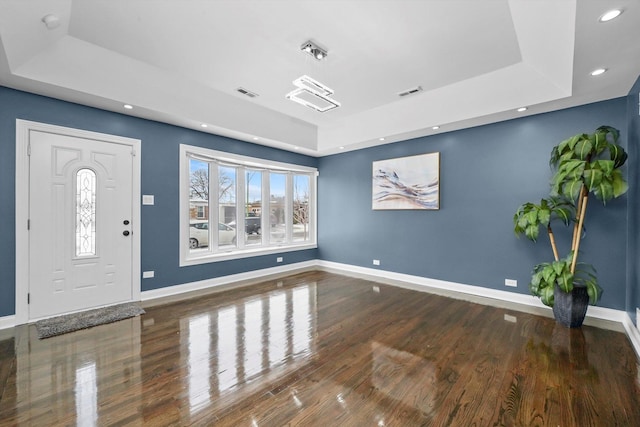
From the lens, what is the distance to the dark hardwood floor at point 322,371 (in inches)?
70.9

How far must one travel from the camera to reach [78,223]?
11.7 ft

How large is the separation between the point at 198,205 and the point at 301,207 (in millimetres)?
2478

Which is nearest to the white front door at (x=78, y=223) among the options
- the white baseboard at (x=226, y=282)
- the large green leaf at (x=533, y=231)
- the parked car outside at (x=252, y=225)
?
the white baseboard at (x=226, y=282)

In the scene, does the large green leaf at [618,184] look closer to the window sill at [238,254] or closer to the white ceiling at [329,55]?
the white ceiling at [329,55]

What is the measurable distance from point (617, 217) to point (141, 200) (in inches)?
244

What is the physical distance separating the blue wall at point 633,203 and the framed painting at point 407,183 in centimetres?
220

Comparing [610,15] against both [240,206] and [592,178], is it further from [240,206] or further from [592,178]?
[240,206]

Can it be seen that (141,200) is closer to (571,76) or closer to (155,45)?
(155,45)

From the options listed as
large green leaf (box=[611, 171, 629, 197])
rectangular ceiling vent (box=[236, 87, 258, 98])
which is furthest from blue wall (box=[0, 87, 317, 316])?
large green leaf (box=[611, 171, 629, 197])

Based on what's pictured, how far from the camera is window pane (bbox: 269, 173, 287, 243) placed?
6133 millimetres

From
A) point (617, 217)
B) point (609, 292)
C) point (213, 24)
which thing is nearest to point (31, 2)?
point (213, 24)

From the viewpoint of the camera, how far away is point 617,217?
3.33 metres

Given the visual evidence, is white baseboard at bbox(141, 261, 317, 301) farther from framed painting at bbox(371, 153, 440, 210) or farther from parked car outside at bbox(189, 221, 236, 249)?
framed painting at bbox(371, 153, 440, 210)

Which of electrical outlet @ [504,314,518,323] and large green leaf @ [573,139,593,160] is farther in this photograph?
electrical outlet @ [504,314,518,323]
